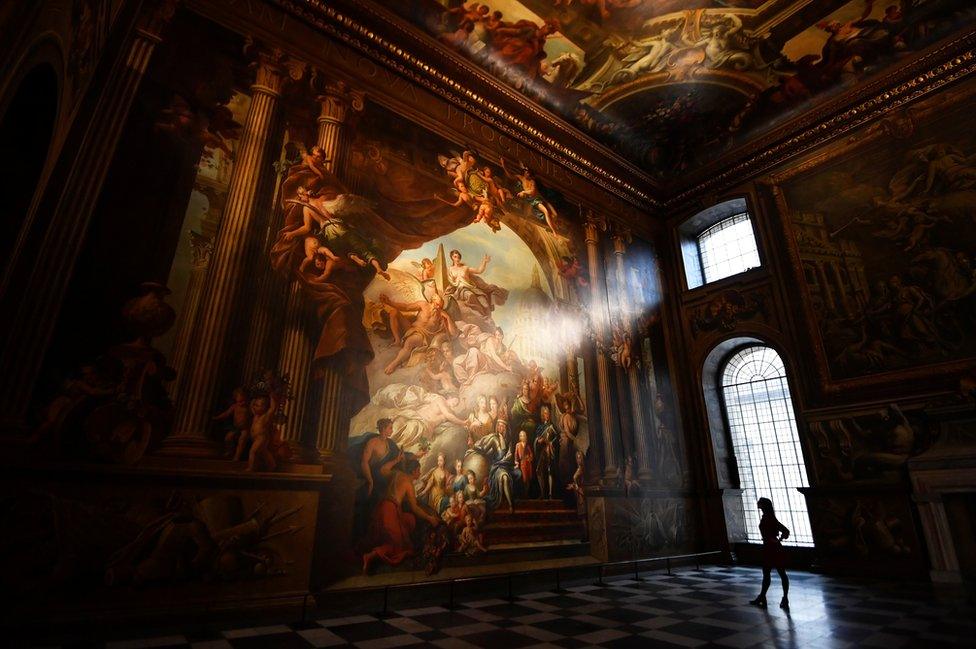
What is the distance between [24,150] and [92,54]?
1328mm

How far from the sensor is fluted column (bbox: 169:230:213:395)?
5.21 metres

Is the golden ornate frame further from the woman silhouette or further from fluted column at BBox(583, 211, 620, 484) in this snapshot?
the woman silhouette

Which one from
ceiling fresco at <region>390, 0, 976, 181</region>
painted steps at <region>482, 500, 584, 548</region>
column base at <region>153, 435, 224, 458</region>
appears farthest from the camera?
ceiling fresco at <region>390, 0, 976, 181</region>

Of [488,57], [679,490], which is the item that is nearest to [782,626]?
[679,490]

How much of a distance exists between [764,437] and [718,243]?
470 cm

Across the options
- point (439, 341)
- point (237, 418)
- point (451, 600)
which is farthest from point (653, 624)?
point (237, 418)

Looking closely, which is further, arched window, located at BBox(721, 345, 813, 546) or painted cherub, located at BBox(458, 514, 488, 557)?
arched window, located at BBox(721, 345, 813, 546)

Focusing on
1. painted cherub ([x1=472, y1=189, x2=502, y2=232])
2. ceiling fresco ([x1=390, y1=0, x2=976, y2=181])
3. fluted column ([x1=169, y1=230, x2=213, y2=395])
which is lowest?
fluted column ([x1=169, y1=230, x2=213, y2=395])

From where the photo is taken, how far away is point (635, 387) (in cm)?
998

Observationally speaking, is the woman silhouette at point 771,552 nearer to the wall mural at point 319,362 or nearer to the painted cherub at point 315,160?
the wall mural at point 319,362

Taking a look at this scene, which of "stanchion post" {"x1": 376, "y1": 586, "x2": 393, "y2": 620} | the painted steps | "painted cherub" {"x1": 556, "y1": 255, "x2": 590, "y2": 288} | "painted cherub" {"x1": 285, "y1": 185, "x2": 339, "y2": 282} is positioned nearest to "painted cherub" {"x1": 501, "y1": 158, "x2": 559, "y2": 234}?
"painted cherub" {"x1": 556, "y1": 255, "x2": 590, "y2": 288}

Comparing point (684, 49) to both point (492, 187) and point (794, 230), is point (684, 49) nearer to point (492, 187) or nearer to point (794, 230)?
point (794, 230)

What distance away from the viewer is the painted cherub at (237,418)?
5.28m

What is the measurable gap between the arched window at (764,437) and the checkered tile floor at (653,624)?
3079 mm
